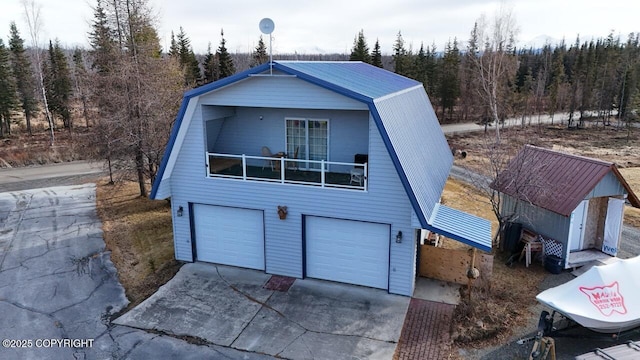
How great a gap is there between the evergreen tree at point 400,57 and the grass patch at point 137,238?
35984 mm

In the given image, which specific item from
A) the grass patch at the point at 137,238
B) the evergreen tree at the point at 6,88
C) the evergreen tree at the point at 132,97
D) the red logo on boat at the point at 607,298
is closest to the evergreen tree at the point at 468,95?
the evergreen tree at the point at 132,97

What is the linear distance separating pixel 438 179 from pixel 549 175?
12.2 ft

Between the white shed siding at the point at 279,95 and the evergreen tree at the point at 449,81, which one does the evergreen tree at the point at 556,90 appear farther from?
the white shed siding at the point at 279,95

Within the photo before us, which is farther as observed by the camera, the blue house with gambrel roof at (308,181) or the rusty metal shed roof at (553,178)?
the rusty metal shed roof at (553,178)

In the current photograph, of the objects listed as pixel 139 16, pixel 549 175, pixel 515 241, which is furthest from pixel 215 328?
pixel 139 16

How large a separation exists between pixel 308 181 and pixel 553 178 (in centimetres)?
812

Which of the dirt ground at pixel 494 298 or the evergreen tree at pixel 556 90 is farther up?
the evergreen tree at pixel 556 90

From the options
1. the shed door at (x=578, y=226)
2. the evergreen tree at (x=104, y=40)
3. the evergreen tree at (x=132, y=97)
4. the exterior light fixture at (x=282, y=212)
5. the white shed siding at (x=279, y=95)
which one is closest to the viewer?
the white shed siding at (x=279, y=95)

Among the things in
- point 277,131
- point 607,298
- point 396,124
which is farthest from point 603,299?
point 277,131

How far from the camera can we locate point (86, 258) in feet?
49.0

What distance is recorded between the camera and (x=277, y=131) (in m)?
14.3

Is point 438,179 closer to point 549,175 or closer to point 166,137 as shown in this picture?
point 549,175

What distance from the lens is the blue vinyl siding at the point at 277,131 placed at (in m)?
13.6

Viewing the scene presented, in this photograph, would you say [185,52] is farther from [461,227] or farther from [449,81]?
[461,227]
